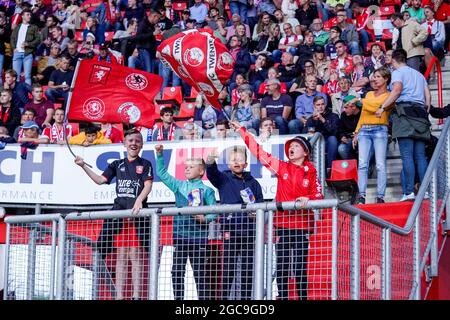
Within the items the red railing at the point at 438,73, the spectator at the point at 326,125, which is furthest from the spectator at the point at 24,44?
the red railing at the point at 438,73

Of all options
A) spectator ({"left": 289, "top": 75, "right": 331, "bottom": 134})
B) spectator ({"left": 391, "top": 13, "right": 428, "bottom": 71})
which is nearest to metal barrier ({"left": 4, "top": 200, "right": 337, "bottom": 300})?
spectator ({"left": 289, "top": 75, "right": 331, "bottom": 134})

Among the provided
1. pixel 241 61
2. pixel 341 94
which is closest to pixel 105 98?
pixel 341 94

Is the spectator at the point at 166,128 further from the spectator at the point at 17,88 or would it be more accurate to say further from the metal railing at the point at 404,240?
the metal railing at the point at 404,240

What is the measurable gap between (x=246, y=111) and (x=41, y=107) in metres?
3.88

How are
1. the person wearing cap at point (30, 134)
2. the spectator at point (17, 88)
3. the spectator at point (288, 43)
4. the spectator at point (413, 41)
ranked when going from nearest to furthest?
the person wearing cap at point (30, 134) < the spectator at point (413, 41) < the spectator at point (288, 43) < the spectator at point (17, 88)

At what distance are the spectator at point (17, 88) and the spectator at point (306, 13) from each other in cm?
515

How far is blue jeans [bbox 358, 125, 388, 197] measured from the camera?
12.5 meters

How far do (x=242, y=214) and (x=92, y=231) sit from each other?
5.06ft

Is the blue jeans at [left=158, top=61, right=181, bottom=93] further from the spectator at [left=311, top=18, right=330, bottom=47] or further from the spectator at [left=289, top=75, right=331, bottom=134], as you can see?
the spectator at [left=289, top=75, right=331, bottom=134]

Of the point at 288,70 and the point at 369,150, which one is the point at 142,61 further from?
the point at 369,150

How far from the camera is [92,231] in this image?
32.0 ft

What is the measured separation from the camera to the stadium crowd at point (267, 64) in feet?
41.8

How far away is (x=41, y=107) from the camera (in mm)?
18250
